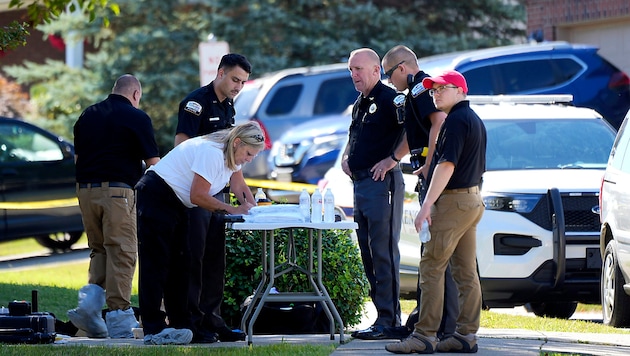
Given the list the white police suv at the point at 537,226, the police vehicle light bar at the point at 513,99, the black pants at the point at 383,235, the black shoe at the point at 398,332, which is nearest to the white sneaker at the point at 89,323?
the black pants at the point at 383,235

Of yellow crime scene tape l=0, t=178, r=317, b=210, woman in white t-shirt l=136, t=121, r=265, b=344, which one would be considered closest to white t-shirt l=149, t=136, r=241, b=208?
woman in white t-shirt l=136, t=121, r=265, b=344

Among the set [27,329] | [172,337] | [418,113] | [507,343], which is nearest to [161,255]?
[172,337]

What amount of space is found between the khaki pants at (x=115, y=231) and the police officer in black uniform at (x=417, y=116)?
223cm

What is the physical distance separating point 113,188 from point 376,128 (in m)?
2.10

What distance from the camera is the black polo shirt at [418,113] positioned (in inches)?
336

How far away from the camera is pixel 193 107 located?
9.15 m

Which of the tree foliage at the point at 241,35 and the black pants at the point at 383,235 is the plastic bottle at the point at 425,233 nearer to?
the black pants at the point at 383,235

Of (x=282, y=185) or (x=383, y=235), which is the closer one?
(x=383, y=235)

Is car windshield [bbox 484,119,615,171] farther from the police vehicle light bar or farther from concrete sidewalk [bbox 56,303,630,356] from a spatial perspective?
concrete sidewalk [bbox 56,303,630,356]

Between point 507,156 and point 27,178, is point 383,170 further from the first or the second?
point 27,178

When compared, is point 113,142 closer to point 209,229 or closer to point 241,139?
point 209,229

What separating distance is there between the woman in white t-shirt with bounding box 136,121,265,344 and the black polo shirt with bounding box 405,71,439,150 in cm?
105

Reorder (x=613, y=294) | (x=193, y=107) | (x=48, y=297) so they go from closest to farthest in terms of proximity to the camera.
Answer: (x=193, y=107), (x=613, y=294), (x=48, y=297)

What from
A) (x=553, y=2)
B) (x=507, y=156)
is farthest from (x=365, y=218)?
(x=553, y=2)
